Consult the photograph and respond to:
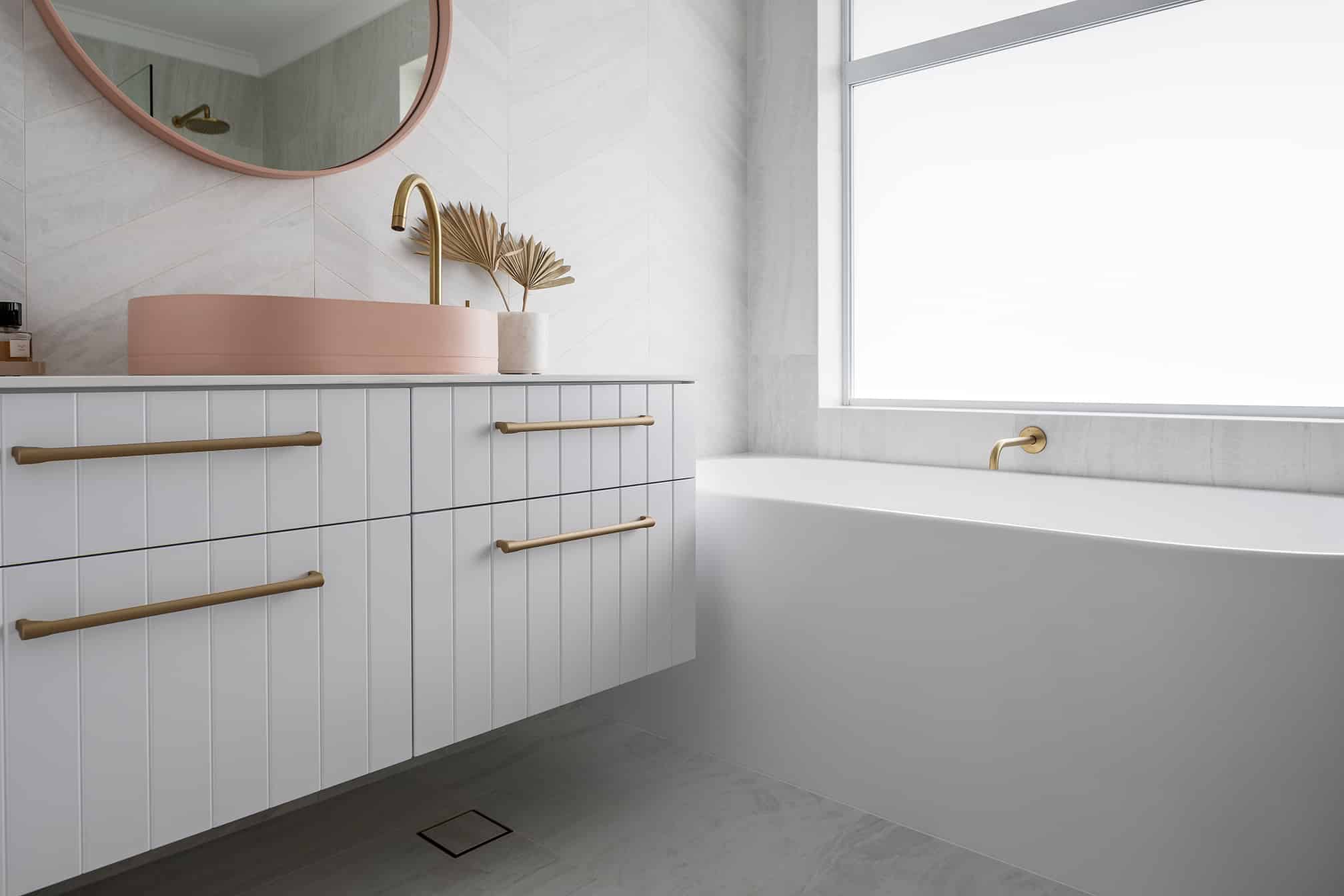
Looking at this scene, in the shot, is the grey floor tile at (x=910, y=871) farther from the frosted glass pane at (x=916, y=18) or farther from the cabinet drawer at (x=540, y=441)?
the frosted glass pane at (x=916, y=18)

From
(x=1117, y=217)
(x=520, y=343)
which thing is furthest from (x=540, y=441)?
(x=1117, y=217)

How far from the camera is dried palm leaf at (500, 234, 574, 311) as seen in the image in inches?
82.0

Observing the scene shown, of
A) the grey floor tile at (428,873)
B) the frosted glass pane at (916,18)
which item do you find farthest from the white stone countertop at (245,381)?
the frosted glass pane at (916,18)

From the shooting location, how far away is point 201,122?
1.59 m

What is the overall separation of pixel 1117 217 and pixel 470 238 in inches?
61.8

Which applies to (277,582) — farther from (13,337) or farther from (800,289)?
(800,289)

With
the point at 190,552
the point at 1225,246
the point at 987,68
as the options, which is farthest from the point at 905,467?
the point at 190,552

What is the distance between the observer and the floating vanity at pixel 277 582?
1.02 metres

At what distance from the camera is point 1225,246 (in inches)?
83.4

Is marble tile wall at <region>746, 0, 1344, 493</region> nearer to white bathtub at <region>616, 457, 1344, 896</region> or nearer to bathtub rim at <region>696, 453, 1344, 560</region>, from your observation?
bathtub rim at <region>696, 453, 1344, 560</region>

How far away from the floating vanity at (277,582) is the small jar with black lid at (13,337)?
333mm

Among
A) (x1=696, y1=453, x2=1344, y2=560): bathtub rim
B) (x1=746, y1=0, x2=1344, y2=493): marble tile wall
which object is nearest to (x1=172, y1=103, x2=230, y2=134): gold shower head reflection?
(x1=696, y1=453, x2=1344, y2=560): bathtub rim

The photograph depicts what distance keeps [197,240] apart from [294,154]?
241 millimetres

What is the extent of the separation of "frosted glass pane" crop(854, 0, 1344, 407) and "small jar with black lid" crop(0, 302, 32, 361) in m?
2.12
